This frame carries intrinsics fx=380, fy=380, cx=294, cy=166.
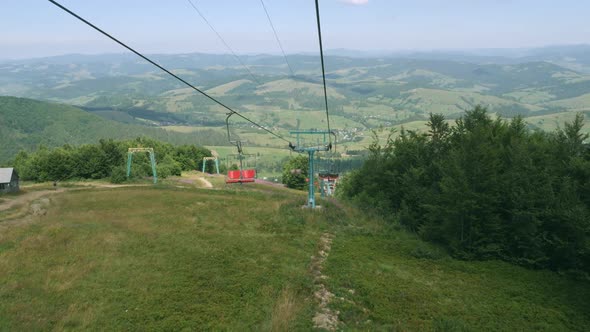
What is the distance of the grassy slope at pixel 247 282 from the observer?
50.5ft

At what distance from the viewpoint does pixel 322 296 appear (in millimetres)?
17641

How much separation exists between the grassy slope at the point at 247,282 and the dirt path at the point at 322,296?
0.35 m

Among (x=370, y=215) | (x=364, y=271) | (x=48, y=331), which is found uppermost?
(x=48, y=331)

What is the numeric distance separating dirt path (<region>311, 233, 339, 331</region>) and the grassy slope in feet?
1.14

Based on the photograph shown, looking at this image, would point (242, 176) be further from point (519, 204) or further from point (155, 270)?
point (519, 204)

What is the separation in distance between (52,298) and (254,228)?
1563 centimetres

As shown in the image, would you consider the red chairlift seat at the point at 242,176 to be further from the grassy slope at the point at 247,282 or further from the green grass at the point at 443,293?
the green grass at the point at 443,293

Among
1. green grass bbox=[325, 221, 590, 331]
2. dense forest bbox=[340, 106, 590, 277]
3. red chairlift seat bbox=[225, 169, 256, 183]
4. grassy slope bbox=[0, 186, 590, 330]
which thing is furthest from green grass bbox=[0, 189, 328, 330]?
red chairlift seat bbox=[225, 169, 256, 183]

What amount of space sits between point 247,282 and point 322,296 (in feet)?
12.7

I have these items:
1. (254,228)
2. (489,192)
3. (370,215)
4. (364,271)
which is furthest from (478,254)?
(254,228)

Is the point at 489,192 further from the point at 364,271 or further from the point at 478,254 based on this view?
the point at 364,271

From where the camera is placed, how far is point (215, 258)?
73.8 feet

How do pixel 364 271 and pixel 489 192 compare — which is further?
pixel 489 192

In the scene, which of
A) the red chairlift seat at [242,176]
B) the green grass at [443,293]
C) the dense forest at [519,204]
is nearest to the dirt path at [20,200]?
the red chairlift seat at [242,176]
